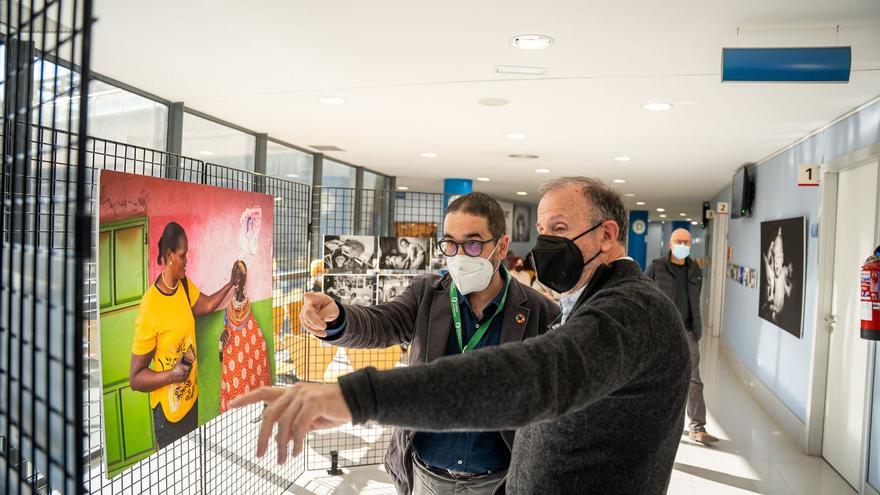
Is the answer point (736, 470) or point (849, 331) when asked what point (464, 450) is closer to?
point (736, 470)

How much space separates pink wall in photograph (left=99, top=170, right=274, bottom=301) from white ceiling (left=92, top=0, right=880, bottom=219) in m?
0.98

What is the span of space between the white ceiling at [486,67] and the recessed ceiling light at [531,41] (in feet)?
0.19

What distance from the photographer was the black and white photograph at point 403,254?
466cm

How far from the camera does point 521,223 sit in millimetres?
19141

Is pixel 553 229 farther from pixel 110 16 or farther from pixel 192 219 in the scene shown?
pixel 110 16

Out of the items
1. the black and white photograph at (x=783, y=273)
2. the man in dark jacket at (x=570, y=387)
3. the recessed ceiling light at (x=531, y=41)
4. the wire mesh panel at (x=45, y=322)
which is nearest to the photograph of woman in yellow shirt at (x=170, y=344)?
the wire mesh panel at (x=45, y=322)

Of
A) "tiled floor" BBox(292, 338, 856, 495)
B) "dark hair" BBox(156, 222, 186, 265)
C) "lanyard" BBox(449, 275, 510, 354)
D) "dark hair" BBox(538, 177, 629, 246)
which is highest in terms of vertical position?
"dark hair" BBox(538, 177, 629, 246)

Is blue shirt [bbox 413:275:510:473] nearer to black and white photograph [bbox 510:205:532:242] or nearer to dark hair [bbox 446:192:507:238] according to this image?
dark hair [bbox 446:192:507:238]

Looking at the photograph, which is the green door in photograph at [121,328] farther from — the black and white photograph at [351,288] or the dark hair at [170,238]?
the black and white photograph at [351,288]

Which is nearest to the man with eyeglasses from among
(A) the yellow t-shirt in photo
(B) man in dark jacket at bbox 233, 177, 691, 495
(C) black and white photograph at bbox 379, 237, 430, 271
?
(A) the yellow t-shirt in photo

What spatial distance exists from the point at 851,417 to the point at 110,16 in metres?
5.33

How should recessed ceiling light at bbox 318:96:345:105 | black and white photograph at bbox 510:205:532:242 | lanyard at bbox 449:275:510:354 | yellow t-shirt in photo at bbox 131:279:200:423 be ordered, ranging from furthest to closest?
black and white photograph at bbox 510:205:532:242 → recessed ceiling light at bbox 318:96:345:105 → lanyard at bbox 449:275:510:354 → yellow t-shirt in photo at bbox 131:279:200:423

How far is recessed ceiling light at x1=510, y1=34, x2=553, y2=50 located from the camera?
10.2 feet

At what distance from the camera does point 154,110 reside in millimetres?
4832
